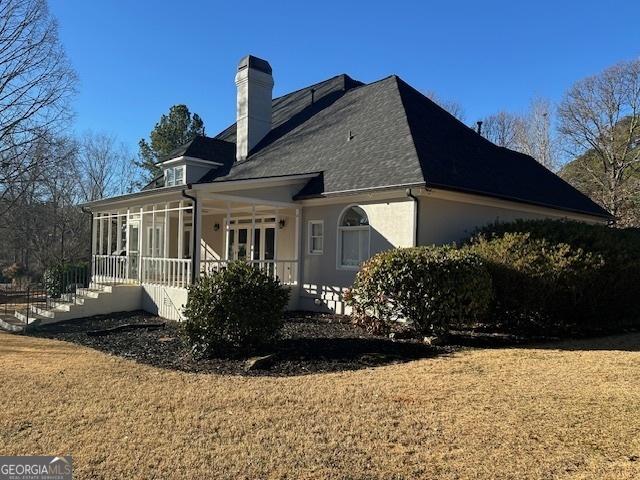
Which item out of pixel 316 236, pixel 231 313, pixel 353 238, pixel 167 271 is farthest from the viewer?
pixel 316 236

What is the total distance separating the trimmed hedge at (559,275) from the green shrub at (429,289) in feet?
2.94

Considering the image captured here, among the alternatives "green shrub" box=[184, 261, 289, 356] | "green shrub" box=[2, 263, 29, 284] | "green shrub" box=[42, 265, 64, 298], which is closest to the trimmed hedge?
"green shrub" box=[184, 261, 289, 356]

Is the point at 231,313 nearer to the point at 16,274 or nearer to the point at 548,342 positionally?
the point at 548,342

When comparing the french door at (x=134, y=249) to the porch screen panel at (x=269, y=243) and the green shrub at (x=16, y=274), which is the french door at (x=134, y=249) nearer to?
the porch screen panel at (x=269, y=243)

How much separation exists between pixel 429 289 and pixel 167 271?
8.13 meters

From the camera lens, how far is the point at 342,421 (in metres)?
5.18

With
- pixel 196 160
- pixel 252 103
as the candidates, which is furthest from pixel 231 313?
pixel 252 103

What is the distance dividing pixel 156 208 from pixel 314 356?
9.25 meters

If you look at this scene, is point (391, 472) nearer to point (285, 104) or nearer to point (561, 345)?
point (561, 345)

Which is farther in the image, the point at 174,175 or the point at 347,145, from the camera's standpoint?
the point at 174,175

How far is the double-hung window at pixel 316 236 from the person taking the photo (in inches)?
564

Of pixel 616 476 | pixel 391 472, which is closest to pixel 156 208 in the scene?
pixel 391 472

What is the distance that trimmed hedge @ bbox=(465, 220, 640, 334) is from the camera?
396 inches

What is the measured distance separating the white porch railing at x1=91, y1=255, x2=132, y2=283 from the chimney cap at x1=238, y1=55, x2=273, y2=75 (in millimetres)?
9253
